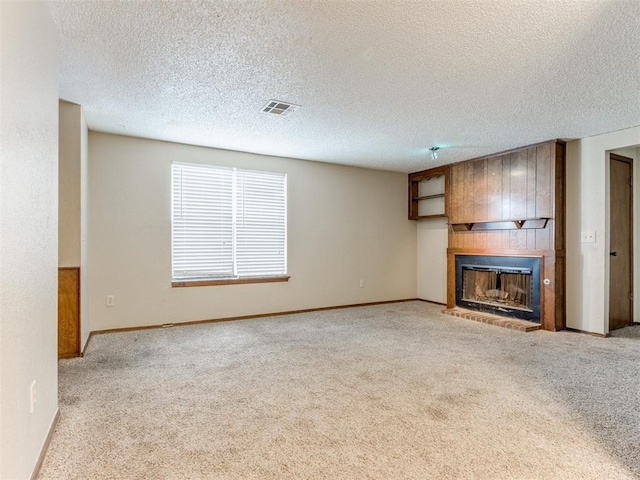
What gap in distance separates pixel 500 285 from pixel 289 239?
10.0ft

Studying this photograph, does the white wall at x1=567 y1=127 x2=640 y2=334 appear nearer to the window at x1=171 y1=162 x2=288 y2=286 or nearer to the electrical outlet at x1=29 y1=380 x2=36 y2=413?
the window at x1=171 y1=162 x2=288 y2=286

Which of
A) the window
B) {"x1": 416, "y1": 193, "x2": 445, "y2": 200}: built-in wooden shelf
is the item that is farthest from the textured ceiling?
{"x1": 416, "y1": 193, "x2": 445, "y2": 200}: built-in wooden shelf

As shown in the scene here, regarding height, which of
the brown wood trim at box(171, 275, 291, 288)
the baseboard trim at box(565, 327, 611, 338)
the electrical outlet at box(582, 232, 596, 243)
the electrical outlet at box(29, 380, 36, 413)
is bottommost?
the baseboard trim at box(565, 327, 611, 338)

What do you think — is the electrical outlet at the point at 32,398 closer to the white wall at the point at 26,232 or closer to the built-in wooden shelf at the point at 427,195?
the white wall at the point at 26,232

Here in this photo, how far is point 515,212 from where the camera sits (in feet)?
15.8

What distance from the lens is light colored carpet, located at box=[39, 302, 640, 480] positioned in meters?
1.74

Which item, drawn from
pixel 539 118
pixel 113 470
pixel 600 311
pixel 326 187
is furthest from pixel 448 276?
pixel 113 470

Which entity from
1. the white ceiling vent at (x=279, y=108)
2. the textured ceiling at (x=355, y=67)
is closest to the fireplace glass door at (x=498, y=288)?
the textured ceiling at (x=355, y=67)

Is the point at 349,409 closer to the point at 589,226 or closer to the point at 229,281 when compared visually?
the point at 229,281

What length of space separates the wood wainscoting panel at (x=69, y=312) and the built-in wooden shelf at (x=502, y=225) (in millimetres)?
4932

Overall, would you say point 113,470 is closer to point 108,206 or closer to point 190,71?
point 190,71

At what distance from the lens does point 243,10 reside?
1.96 metres

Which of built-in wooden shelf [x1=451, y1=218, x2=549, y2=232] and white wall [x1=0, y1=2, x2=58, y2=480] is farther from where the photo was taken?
built-in wooden shelf [x1=451, y1=218, x2=549, y2=232]

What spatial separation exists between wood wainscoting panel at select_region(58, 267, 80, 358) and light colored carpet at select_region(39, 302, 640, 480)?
226 mm
